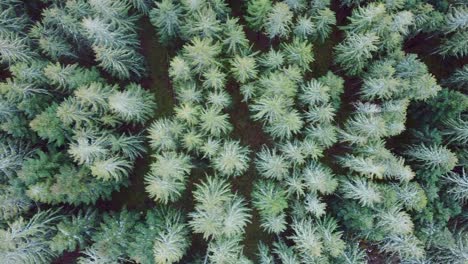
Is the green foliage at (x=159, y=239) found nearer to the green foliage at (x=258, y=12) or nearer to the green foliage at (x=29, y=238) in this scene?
the green foliage at (x=29, y=238)

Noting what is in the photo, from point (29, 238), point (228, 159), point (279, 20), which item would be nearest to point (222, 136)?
point (228, 159)

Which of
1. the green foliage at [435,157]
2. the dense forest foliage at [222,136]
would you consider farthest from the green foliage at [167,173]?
the green foliage at [435,157]

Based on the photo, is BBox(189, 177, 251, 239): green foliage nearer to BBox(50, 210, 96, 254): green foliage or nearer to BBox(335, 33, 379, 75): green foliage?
BBox(50, 210, 96, 254): green foliage

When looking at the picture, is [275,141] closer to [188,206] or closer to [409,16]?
[188,206]

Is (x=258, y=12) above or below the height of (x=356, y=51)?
below

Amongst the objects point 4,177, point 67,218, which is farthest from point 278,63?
point 4,177

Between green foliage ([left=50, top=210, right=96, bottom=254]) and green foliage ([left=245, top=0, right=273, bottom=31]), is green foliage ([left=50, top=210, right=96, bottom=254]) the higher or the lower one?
the lower one

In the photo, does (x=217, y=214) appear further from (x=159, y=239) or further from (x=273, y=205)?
(x=159, y=239)

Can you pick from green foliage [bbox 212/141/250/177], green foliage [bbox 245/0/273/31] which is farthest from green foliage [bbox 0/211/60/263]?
green foliage [bbox 245/0/273/31]
